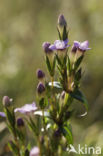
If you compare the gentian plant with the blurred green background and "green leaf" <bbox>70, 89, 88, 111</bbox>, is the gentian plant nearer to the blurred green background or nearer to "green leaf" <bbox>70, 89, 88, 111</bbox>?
"green leaf" <bbox>70, 89, 88, 111</bbox>

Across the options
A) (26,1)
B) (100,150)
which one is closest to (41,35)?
(26,1)

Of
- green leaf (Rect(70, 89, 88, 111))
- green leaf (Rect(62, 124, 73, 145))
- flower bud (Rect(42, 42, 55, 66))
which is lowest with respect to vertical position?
green leaf (Rect(62, 124, 73, 145))

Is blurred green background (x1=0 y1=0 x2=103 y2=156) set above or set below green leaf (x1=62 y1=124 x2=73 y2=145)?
above

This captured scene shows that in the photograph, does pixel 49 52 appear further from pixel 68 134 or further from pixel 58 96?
pixel 68 134

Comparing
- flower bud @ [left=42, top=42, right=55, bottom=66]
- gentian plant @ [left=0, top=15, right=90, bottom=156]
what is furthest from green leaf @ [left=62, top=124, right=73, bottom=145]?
flower bud @ [left=42, top=42, right=55, bottom=66]

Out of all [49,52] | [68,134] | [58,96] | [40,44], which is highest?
[40,44]

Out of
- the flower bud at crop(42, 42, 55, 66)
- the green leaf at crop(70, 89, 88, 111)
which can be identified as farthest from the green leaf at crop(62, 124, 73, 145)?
the flower bud at crop(42, 42, 55, 66)

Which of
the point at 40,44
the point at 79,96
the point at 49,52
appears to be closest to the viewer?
the point at 79,96

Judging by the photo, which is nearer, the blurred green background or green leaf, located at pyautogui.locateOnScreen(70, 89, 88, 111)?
green leaf, located at pyautogui.locateOnScreen(70, 89, 88, 111)

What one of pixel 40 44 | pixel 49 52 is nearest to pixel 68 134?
pixel 49 52

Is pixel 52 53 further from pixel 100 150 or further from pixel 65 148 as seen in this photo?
pixel 100 150
